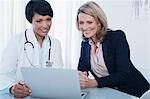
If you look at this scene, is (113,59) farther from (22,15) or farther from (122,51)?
(22,15)

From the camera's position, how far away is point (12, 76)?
1797mm

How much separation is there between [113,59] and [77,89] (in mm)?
597

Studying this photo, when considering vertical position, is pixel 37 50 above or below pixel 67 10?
below

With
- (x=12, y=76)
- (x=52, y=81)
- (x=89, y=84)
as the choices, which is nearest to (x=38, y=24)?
(x=12, y=76)

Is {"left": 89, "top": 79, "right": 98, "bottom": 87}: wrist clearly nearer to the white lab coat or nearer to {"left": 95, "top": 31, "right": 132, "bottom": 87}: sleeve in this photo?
{"left": 95, "top": 31, "right": 132, "bottom": 87}: sleeve

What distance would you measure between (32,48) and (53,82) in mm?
621

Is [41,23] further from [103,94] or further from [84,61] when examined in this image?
[103,94]

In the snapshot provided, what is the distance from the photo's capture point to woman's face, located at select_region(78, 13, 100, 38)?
1.88 m

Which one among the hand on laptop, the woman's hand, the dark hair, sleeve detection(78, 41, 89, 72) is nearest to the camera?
the hand on laptop

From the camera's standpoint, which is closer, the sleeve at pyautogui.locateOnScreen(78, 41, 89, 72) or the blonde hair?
the blonde hair

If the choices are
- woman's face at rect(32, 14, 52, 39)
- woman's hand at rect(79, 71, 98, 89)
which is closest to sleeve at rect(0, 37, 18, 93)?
woman's face at rect(32, 14, 52, 39)

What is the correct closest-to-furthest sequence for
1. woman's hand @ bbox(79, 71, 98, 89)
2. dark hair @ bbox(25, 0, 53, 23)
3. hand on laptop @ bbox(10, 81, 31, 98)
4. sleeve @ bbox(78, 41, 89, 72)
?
1. hand on laptop @ bbox(10, 81, 31, 98)
2. woman's hand @ bbox(79, 71, 98, 89)
3. dark hair @ bbox(25, 0, 53, 23)
4. sleeve @ bbox(78, 41, 89, 72)

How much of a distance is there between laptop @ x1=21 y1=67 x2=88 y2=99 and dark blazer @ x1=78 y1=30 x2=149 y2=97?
44cm

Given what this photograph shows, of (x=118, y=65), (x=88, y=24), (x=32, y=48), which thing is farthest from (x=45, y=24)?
(x=118, y=65)
